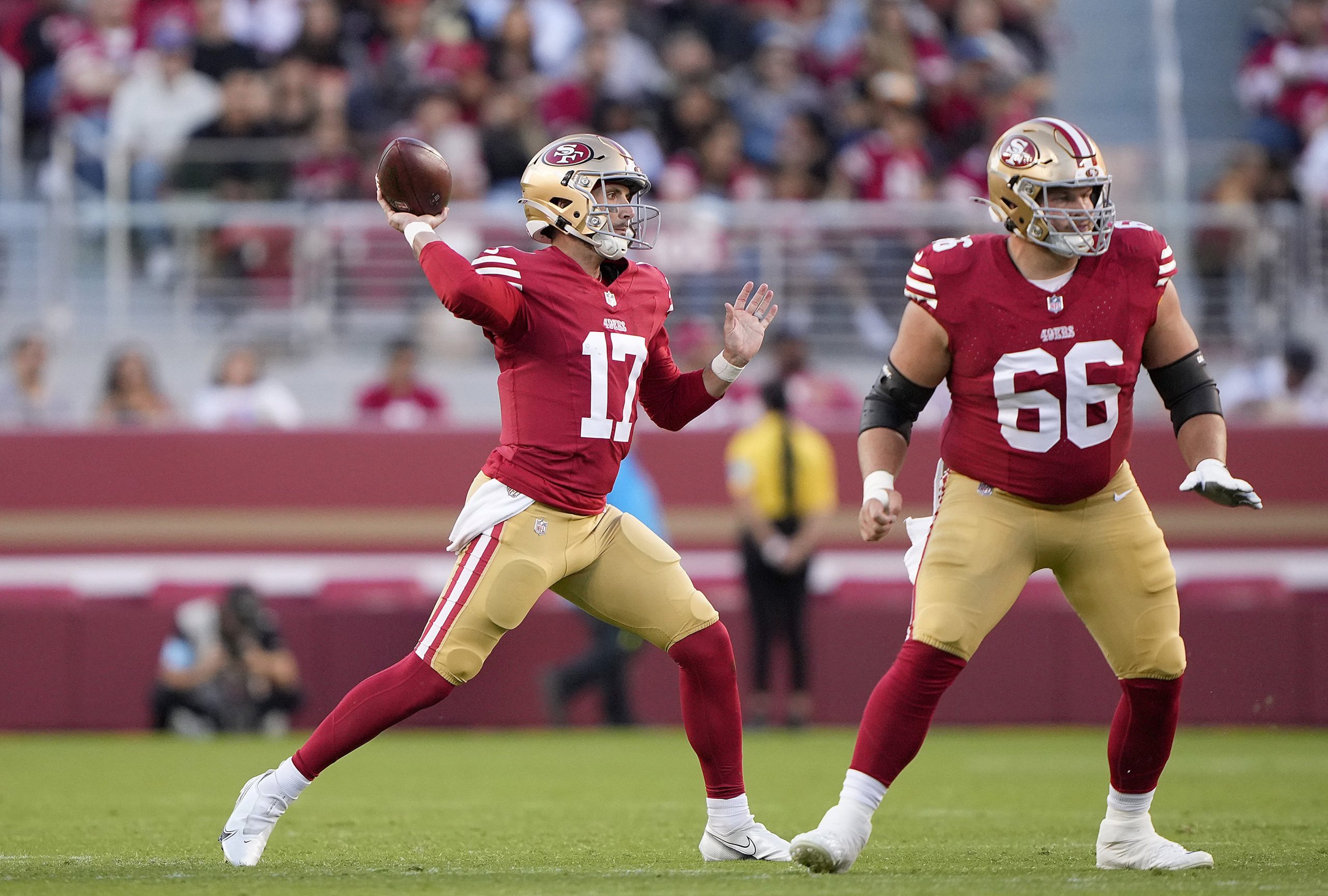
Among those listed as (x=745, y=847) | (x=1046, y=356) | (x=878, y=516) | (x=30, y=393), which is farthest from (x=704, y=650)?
(x=30, y=393)

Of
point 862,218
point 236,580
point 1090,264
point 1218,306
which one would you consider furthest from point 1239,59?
point 1090,264

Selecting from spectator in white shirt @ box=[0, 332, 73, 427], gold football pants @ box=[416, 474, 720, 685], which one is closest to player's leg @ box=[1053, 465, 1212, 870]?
gold football pants @ box=[416, 474, 720, 685]

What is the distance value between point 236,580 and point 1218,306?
7.09 metres

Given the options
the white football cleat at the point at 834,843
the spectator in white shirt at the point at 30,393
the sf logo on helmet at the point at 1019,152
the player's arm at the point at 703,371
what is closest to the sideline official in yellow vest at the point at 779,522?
the spectator in white shirt at the point at 30,393

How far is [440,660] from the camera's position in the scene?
536 centimetres

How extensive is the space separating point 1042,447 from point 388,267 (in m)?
8.31

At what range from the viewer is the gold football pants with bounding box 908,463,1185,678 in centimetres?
523

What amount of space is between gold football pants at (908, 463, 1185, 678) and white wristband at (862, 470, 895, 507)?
0.62 feet

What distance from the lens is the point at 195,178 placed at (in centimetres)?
1345

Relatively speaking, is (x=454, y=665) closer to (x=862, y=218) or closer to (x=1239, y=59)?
(x=862, y=218)

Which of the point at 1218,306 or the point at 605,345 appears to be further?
the point at 1218,306

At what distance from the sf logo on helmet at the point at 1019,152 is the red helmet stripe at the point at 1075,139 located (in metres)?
0.08

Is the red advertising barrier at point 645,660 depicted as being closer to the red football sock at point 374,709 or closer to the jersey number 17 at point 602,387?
the jersey number 17 at point 602,387

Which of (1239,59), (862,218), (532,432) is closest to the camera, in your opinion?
(532,432)
